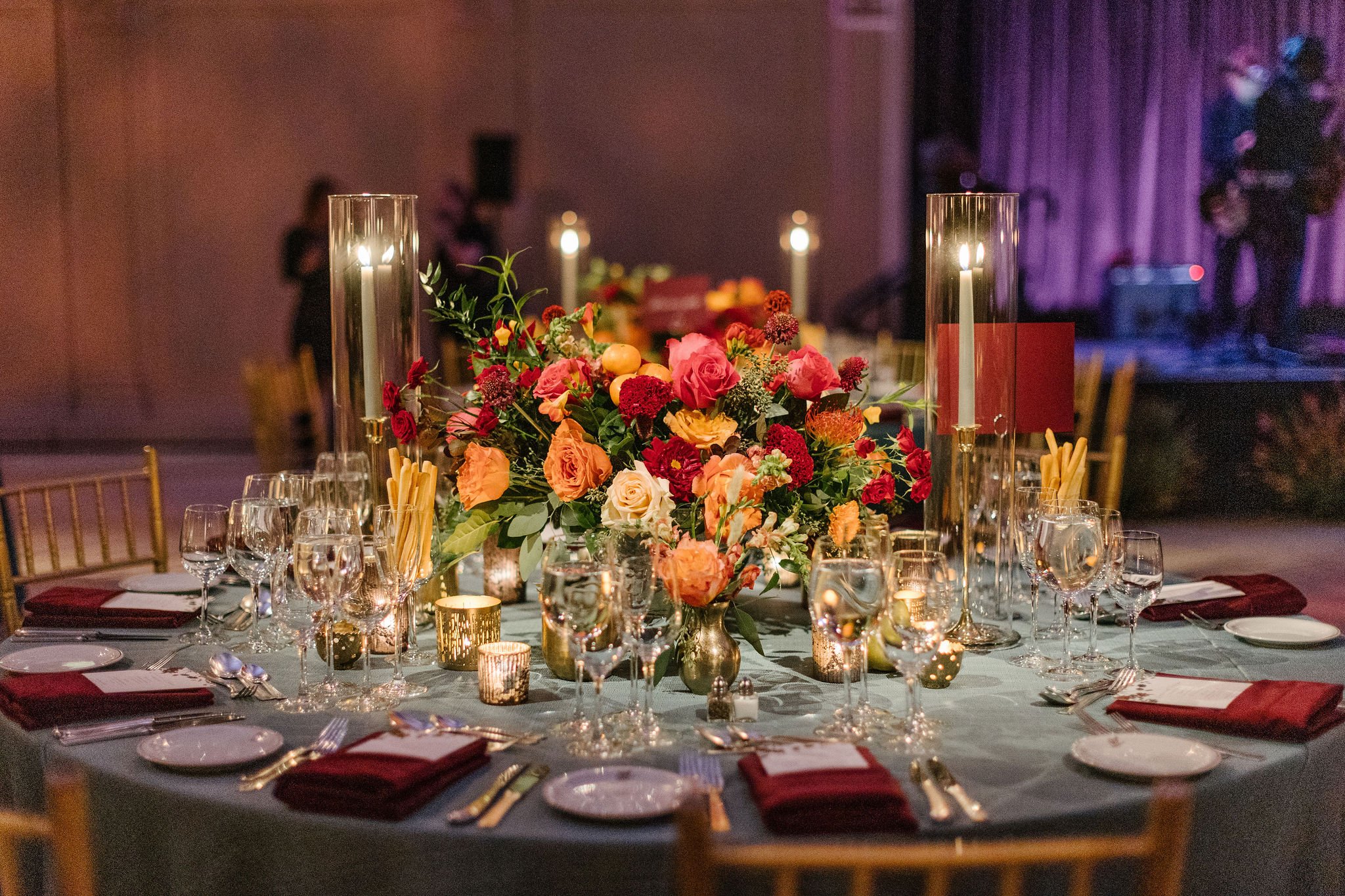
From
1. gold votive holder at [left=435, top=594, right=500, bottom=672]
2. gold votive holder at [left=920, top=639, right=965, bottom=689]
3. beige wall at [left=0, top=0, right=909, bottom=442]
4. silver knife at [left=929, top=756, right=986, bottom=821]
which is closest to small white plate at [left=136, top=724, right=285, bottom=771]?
gold votive holder at [left=435, top=594, right=500, bottom=672]

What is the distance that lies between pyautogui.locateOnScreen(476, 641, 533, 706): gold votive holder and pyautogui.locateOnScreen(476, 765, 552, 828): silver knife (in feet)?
0.93

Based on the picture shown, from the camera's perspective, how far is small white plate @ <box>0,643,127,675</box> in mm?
1955

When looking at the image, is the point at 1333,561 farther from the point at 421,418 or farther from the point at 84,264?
the point at 84,264

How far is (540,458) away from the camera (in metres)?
2.04

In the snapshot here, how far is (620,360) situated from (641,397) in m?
0.13

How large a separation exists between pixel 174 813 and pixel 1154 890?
101 cm

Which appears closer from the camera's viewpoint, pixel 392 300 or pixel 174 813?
pixel 174 813

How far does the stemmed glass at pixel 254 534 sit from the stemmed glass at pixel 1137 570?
4.04 feet

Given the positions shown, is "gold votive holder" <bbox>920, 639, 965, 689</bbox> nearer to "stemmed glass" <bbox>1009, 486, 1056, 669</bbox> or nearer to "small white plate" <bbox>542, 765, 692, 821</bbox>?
"stemmed glass" <bbox>1009, 486, 1056, 669</bbox>

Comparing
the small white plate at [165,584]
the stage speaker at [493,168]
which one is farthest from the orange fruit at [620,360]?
the stage speaker at [493,168]

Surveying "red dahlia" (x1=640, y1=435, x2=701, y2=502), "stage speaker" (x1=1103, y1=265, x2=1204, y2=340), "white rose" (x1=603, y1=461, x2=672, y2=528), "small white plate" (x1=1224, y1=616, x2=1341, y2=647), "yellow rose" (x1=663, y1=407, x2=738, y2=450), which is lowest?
"small white plate" (x1=1224, y1=616, x2=1341, y2=647)

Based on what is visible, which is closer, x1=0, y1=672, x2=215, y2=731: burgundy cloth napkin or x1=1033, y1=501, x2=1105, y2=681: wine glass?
x1=0, y1=672, x2=215, y2=731: burgundy cloth napkin

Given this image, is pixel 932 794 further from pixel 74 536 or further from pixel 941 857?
pixel 74 536

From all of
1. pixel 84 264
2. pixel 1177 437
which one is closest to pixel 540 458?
pixel 1177 437
